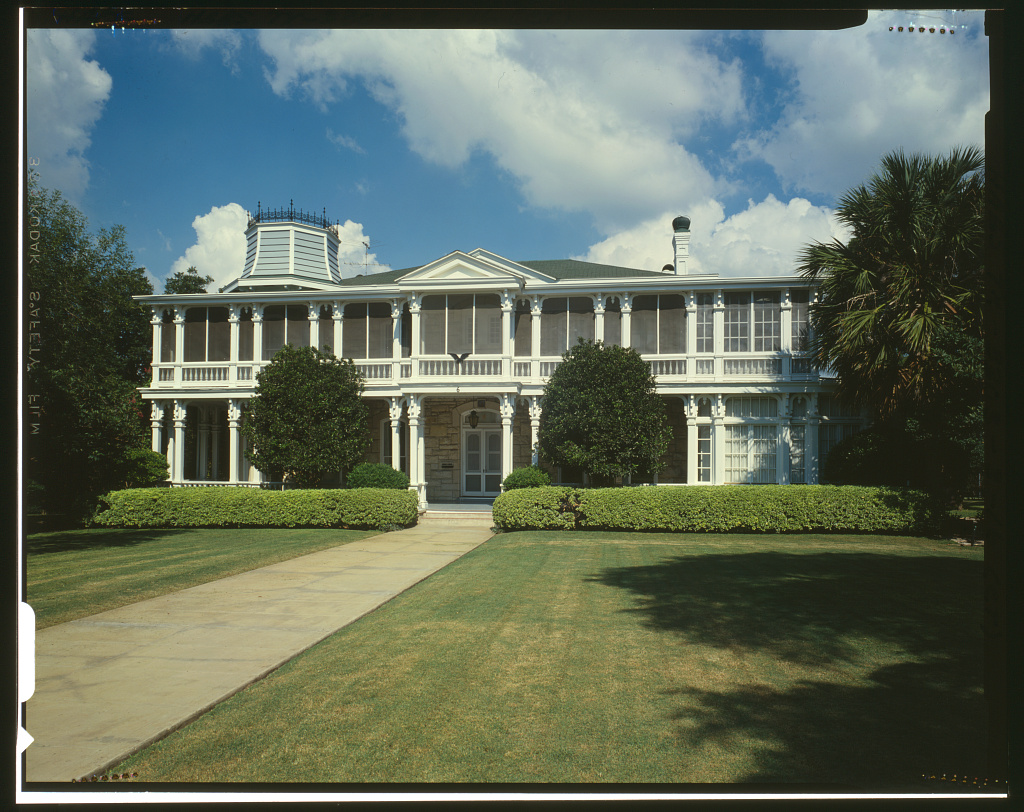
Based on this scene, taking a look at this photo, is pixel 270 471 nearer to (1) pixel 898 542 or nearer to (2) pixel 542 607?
(2) pixel 542 607

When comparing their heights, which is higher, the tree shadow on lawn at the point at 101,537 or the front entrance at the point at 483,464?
the front entrance at the point at 483,464

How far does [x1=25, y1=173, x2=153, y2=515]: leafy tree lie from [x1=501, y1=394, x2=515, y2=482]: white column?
983 cm

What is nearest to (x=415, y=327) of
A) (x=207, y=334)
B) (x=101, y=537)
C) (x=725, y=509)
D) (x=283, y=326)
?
(x=283, y=326)

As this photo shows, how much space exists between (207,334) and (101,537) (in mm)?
9355

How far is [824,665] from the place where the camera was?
487 centimetres

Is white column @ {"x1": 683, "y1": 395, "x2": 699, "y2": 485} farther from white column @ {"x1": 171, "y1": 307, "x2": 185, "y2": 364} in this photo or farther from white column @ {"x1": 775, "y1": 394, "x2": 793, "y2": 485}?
white column @ {"x1": 171, "y1": 307, "x2": 185, "y2": 364}

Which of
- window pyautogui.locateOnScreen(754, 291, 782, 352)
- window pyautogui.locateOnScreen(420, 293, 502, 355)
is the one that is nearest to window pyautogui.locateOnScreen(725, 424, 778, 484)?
window pyautogui.locateOnScreen(754, 291, 782, 352)

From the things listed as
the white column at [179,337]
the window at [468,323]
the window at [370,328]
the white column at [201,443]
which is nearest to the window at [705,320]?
the window at [468,323]

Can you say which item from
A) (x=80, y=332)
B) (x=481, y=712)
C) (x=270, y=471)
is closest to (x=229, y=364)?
(x=270, y=471)

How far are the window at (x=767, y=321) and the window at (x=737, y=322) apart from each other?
25cm

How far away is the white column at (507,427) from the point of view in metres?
18.8

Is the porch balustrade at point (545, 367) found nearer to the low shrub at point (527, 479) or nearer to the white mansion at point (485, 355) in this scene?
the white mansion at point (485, 355)

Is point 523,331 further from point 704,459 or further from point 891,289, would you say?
point 891,289

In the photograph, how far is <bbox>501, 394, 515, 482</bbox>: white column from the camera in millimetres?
18797
